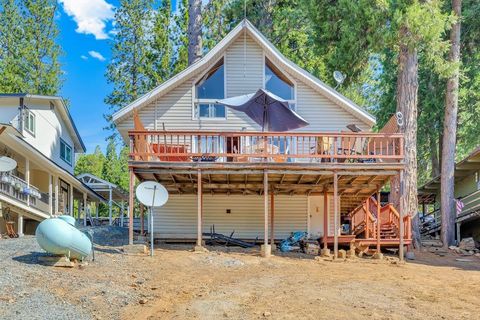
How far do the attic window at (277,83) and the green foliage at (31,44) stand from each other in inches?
812

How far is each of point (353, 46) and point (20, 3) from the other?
24.2m

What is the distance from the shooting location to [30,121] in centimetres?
2044

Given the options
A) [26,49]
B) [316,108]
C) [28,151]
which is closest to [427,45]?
[316,108]

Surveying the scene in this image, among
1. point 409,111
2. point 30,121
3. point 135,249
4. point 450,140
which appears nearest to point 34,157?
point 30,121

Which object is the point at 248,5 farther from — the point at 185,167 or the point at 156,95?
the point at 185,167

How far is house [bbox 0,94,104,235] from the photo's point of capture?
17.0m

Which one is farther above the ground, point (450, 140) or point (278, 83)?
point (278, 83)

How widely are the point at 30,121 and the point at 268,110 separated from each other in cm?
1120

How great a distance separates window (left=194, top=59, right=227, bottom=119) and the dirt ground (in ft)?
18.0

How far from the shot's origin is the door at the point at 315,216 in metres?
16.3

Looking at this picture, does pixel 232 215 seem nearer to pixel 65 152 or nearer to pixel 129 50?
pixel 65 152

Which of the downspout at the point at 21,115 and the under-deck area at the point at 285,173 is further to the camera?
the downspout at the point at 21,115

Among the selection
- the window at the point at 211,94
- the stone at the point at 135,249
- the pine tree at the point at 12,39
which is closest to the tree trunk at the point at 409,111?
the window at the point at 211,94

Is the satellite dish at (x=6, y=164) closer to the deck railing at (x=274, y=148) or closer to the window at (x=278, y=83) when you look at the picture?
the deck railing at (x=274, y=148)
